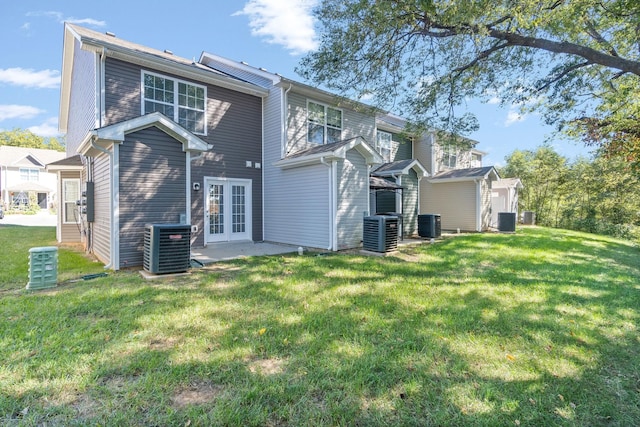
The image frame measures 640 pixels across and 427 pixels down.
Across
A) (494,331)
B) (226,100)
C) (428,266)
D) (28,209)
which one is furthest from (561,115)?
(28,209)

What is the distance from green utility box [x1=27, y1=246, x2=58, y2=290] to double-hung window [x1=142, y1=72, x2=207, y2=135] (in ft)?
15.9

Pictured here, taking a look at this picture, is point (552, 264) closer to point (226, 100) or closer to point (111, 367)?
point (111, 367)

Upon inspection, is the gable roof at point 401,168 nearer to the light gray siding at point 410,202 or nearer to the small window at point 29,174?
the light gray siding at point 410,202

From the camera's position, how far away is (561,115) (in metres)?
8.72

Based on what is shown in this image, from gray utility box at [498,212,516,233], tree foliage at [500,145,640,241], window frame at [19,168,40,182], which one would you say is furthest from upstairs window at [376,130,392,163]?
window frame at [19,168,40,182]

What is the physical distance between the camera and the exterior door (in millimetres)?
9734

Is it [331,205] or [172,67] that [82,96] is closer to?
[172,67]

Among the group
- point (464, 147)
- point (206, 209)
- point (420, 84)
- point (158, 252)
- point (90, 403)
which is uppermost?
point (420, 84)

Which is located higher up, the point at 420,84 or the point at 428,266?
the point at 420,84

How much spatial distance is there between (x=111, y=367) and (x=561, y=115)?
11563mm

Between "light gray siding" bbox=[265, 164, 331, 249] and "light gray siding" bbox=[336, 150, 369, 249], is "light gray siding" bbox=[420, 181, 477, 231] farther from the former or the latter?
"light gray siding" bbox=[265, 164, 331, 249]

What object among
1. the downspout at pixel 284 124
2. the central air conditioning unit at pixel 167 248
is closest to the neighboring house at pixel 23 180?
the downspout at pixel 284 124

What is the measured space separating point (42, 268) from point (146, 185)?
7.57 ft

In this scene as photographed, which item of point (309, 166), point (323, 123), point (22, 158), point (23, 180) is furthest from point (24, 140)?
point (309, 166)
